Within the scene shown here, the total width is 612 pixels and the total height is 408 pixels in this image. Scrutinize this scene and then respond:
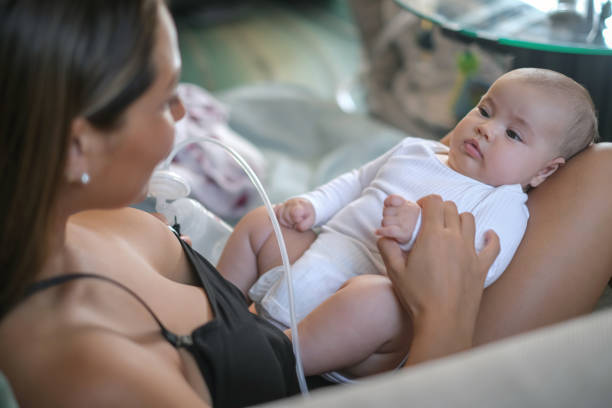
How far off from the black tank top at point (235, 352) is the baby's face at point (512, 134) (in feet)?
1.67

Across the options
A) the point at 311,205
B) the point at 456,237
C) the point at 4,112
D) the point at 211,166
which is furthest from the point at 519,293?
the point at 211,166

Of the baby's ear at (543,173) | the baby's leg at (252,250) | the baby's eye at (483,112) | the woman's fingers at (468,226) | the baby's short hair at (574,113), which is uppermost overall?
the baby's short hair at (574,113)

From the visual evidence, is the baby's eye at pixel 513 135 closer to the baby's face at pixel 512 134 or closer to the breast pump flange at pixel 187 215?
the baby's face at pixel 512 134

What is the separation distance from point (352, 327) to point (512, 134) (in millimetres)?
484

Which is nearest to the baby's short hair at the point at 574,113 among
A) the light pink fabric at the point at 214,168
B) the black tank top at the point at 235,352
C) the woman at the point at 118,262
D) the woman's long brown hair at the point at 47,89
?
the woman at the point at 118,262

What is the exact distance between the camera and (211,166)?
193 cm

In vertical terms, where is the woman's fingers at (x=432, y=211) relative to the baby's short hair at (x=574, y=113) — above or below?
below

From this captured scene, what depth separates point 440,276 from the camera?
920 millimetres

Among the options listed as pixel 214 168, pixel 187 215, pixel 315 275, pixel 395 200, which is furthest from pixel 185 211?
pixel 214 168

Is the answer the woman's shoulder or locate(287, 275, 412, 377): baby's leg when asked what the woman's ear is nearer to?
the woman's shoulder

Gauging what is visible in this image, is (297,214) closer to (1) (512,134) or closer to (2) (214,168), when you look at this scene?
(1) (512,134)

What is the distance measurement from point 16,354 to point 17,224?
5.6 inches

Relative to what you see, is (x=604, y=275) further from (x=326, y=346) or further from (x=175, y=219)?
(x=175, y=219)

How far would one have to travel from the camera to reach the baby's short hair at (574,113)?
42.4 inches
